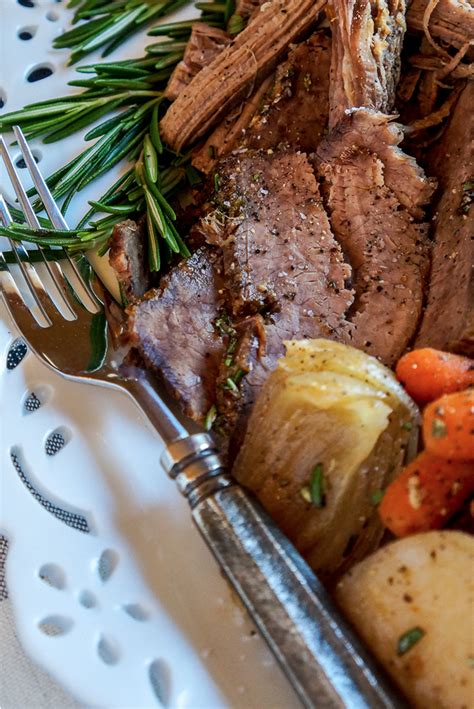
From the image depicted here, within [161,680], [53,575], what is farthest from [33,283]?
[161,680]

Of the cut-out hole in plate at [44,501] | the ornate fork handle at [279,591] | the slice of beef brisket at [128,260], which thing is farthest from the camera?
the slice of beef brisket at [128,260]

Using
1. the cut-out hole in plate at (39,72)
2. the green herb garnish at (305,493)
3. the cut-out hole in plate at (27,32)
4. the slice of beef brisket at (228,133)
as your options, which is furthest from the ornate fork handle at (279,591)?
the cut-out hole in plate at (27,32)

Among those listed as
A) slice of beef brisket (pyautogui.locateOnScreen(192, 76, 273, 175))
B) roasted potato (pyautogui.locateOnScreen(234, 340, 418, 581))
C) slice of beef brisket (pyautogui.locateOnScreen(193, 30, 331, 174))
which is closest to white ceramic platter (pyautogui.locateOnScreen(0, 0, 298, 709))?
roasted potato (pyautogui.locateOnScreen(234, 340, 418, 581))

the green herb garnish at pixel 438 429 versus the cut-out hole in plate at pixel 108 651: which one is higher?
the green herb garnish at pixel 438 429

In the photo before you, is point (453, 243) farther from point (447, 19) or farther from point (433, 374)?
point (447, 19)

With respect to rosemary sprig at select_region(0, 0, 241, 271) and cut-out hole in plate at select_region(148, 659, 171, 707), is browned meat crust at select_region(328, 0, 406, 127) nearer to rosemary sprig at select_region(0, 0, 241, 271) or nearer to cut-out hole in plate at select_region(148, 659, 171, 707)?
rosemary sprig at select_region(0, 0, 241, 271)

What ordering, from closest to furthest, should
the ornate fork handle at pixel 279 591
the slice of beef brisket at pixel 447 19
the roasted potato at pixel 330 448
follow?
the ornate fork handle at pixel 279 591 < the roasted potato at pixel 330 448 < the slice of beef brisket at pixel 447 19

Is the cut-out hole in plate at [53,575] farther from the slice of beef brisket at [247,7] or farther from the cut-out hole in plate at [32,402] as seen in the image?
the slice of beef brisket at [247,7]
